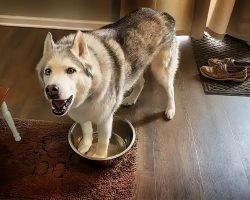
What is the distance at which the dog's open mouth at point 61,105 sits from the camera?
1.37 metres

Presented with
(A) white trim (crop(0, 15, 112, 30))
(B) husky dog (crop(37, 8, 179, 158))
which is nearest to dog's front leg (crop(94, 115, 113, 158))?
(B) husky dog (crop(37, 8, 179, 158))

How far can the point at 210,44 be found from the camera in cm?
311

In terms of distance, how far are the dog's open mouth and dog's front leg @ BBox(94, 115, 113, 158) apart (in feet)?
1.15

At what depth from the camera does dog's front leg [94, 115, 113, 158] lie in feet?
5.71

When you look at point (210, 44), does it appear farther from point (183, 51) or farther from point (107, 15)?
point (107, 15)

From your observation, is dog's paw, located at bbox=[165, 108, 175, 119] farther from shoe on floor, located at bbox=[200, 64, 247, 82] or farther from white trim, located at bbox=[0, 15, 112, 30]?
white trim, located at bbox=[0, 15, 112, 30]

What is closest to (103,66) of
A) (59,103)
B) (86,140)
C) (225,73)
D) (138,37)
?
(59,103)

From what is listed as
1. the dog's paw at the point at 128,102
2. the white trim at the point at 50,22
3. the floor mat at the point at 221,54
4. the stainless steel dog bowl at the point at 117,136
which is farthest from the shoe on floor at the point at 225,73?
the white trim at the point at 50,22

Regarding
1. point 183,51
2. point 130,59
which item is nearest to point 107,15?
point 183,51

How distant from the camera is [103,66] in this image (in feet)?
5.04

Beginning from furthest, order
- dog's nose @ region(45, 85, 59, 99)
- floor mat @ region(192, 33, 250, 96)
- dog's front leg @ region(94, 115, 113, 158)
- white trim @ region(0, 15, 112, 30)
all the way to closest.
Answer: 1. white trim @ region(0, 15, 112, 30)
2. floor mat @ region(192, 33, 250, 96)
3. dog's front leg @ region(94, 115, 113, 158)
4. dog's nose @ region(45, 85, 59, 99)

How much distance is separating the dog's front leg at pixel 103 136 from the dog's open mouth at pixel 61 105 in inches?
13.8

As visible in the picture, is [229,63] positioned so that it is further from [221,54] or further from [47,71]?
[47,71]

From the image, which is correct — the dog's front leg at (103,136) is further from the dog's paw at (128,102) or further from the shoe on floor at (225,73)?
the shoe on floor at (225,73)
